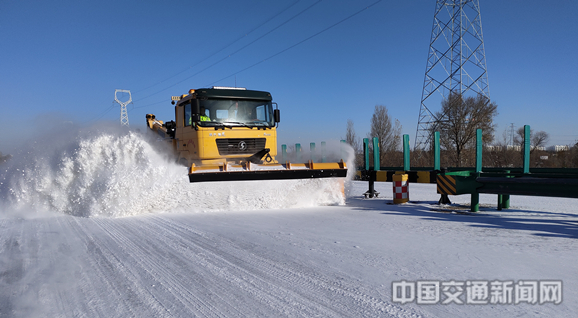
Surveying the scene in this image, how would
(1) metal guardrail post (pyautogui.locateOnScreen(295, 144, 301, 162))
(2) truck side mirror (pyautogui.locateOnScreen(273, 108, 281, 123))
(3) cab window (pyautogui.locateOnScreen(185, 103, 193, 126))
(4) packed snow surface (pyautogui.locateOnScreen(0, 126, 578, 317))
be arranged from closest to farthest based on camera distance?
(4) packed snow surface (pyautogui.locateOnScreen(0, 126, 578, 317)), (3) cab window (pyautogui.locateOnScreen(185, 103, 193, 126)), (2) truck side mirror (pyautogui.locateOnScreen(273, 108, 281, 123)), (1) metal guardrail post (pyautogui.locateOnScreen(295, 144, 301, 162))

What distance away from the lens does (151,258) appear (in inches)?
174

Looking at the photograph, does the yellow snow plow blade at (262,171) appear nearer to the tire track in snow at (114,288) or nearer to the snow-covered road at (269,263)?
the snow-covered road at (269,263)

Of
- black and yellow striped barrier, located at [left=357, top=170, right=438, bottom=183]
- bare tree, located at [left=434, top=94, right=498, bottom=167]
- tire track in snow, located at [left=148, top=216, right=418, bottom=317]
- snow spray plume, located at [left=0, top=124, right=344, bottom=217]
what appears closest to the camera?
tire track in snow, located at [left=148, top=216, right=418, bottom=317]

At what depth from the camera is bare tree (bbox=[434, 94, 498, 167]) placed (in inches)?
977

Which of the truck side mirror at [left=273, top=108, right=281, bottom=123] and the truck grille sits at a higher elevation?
the truck side mirror at [left=273, top=108, right=281, bottom=123]

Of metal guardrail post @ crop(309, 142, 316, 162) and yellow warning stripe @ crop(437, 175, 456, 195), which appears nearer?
yellow warning stripe @ crop(437, 175, 456, 195)

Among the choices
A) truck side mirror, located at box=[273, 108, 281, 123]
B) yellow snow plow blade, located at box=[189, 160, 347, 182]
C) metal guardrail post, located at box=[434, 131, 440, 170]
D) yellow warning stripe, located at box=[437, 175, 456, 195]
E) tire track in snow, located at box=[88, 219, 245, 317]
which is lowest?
tire track in snow, located at box=[88, 219, 245, 317]

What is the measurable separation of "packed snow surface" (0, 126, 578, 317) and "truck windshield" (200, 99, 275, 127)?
150 centimetres

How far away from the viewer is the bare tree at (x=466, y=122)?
977 inches

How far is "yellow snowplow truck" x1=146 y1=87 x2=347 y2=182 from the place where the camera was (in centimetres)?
817

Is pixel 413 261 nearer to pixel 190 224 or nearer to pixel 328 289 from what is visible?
pixel 328 289

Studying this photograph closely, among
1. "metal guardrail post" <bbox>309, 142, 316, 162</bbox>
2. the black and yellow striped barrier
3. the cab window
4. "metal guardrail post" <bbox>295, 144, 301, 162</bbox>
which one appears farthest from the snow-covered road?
"metal guardrail post" <bbox>295, 144, 301, 162</bbox>

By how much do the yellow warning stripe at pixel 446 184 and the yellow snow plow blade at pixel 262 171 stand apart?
7.51ft

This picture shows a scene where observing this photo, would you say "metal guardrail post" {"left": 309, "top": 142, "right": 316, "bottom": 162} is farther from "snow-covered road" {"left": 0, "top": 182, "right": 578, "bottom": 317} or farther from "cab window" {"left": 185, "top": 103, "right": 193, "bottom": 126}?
"snow-covered road" {"left": 0, "top": 182, "right": 578, "bottom": 317}
